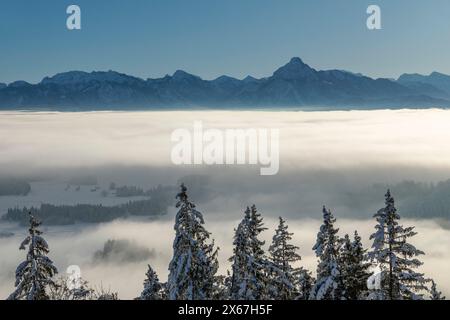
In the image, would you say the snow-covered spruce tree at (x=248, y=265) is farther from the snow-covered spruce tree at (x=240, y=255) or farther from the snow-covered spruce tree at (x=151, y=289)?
the snow-covered spruce tree at (x=151, y=289)

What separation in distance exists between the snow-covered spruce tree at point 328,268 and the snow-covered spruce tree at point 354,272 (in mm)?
1321

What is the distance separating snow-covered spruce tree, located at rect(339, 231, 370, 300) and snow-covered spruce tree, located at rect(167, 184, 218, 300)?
10.2 m

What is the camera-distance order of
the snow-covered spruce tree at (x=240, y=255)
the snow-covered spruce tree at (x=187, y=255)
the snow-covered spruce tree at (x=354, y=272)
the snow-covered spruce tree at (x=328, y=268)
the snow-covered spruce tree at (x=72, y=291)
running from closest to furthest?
1. the snow-covered spruce tree at (x=187, y=255)
2. the snow-covered spruce tree at (x=328, y=268)
3. the snow-covered spruce tree at (x=240, y=255)
4. the snow-covered spruce tree at (x=354, y=272)
5. the snow-covered spruce tree at (x=72, y=291)

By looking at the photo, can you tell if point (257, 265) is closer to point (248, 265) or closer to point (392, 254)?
point (248, 265)

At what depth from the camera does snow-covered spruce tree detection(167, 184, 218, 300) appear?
99.0 feet

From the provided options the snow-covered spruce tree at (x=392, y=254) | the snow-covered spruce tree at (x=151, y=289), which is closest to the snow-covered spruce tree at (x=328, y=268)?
the snow-covered spruce tree at (x=392, y=254)

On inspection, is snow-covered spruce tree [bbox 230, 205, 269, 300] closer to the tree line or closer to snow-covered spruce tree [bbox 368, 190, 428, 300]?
the tree line

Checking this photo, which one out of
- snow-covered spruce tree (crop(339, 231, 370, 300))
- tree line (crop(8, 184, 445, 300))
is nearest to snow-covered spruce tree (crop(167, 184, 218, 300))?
tree line (crop(8, 184, 445, 300))

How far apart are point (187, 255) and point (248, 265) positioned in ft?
15.3

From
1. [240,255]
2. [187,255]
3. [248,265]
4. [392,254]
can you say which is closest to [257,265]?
[248,265]

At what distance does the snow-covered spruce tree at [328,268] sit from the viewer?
31.1 meters

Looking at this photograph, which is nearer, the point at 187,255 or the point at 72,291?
the point at 187,255

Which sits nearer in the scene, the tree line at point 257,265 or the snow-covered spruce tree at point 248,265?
the tree line at point 257,265

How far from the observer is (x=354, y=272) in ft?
Answer: 111
